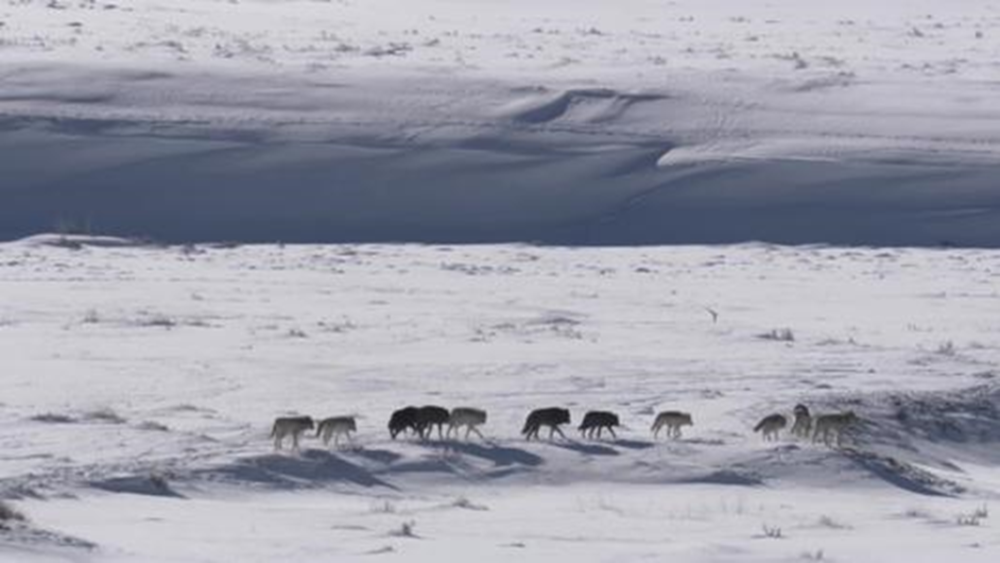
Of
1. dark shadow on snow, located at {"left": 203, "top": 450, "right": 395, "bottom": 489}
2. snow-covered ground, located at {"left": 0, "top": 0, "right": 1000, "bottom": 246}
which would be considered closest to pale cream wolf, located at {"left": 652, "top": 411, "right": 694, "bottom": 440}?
dark shadow on snow, located at {"left": 203, "top": 450, "right": 395, "bottom": 489}

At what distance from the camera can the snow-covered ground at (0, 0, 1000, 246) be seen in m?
36.3

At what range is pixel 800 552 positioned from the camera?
14.2 m

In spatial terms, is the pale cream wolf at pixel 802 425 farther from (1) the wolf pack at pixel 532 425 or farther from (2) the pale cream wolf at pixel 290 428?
(2) the pale cream wolf at pixel 290 428

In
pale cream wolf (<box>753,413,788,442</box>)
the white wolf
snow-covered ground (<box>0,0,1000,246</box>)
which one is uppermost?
snow-covered ground (<box>0,0,1000,246</box>)

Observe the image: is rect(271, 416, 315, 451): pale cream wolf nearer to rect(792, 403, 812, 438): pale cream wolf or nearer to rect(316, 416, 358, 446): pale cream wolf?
rect(316, 416, 358, 446): pale cream wolf

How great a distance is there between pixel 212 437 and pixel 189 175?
1961cm

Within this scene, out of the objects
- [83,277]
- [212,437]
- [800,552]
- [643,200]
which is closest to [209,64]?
[643,200]

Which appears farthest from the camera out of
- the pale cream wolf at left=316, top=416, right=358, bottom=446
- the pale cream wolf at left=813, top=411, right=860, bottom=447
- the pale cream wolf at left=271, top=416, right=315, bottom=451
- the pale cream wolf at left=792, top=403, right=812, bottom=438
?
the pale cream wolf at left=792, top=403, right=812, bottom=438

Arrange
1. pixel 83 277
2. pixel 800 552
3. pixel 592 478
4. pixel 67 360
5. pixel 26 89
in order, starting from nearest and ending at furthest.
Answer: pixel 800 552, pixel 592 478, pixel 67 360, pixel 83 277, pixel 26 89

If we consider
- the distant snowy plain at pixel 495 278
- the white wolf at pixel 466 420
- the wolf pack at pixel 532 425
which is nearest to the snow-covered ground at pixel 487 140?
the distant snowy plain at pixel 495 278

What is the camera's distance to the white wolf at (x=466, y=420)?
18.3 meters

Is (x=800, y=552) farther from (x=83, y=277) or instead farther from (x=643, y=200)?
(x=643, y=200)

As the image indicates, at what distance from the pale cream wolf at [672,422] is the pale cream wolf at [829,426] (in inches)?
34.2

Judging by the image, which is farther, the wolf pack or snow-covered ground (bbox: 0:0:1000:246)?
snow-covered ground (bbox: 0:0:1000:246)
